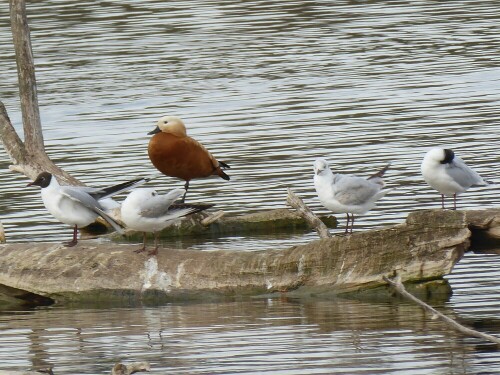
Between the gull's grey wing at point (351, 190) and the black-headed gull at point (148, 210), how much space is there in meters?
1.10

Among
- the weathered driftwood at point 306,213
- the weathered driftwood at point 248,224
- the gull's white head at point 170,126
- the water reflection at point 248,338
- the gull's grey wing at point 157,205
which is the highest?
the gull's white head at point 170,126

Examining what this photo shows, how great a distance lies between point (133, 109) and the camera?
70.5ft

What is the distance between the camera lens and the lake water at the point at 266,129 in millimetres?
9373

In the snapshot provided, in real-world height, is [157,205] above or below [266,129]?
above

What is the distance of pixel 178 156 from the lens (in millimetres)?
13906

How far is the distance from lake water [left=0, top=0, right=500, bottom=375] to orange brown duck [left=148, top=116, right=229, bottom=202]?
69 centimetres

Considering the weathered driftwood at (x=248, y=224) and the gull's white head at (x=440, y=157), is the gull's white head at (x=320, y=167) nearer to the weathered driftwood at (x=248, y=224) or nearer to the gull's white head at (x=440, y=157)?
the gull's white head at (x=440, y=157)

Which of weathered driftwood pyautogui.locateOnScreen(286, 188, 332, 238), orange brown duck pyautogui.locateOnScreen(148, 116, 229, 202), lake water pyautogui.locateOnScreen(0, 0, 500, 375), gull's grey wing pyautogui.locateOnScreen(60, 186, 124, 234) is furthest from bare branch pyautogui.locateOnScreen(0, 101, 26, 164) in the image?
weathered driftwood pyautogui.locateOnScreen(286, 188, 332, 238)

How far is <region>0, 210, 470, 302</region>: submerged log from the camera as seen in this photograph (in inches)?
407

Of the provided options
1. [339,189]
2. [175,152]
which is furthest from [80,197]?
[175,152]

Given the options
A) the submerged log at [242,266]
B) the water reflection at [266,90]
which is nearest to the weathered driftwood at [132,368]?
the submerged log at [242,266]

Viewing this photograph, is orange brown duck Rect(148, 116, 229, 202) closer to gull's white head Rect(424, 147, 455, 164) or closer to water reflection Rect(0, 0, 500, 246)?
→ water reflection Rect(0, 0, 500, 246)

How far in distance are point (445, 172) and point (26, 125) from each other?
464 centimetres

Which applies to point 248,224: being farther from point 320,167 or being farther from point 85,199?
point 85,199
